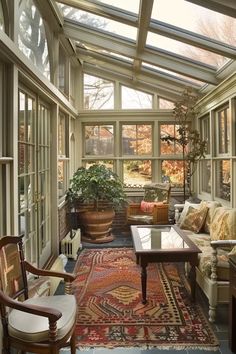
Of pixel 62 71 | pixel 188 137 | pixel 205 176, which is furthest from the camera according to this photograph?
pixel 205 176

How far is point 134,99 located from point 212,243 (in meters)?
4.31

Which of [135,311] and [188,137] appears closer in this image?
[135,311]

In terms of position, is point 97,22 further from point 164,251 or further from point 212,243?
point 212,243

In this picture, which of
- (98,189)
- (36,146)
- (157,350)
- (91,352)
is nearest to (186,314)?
(157,350)

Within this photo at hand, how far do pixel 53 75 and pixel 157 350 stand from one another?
138 inches

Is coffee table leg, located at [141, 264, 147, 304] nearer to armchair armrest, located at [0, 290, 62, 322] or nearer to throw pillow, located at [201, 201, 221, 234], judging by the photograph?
throw pillow, located at [201, 201, 221, 234]

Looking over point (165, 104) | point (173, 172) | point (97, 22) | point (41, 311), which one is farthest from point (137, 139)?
point (41, 311)

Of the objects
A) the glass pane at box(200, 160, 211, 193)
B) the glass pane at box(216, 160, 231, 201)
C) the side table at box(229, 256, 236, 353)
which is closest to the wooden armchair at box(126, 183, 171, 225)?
the glass pane at box(200, 160, 211, 193)

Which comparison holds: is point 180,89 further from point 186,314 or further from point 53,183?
point 186,314

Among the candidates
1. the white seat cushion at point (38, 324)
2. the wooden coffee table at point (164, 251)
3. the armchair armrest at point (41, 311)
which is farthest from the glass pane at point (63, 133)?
the armchair armrest at point (41, 311)

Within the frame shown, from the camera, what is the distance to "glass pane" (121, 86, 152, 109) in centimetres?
650

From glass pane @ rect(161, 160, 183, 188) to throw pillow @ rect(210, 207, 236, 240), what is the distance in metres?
2.77

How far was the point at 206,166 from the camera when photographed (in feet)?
18.5

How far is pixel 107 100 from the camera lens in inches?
256
